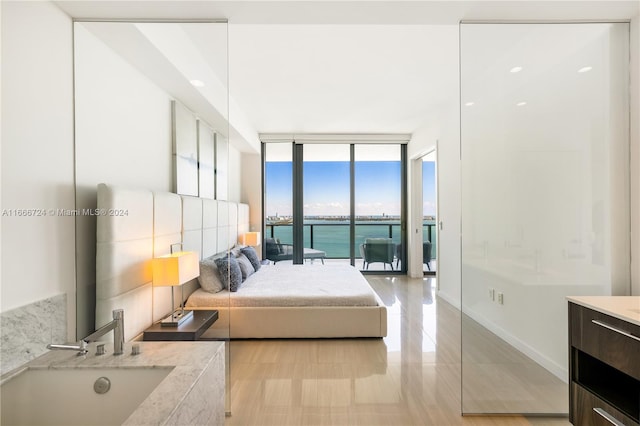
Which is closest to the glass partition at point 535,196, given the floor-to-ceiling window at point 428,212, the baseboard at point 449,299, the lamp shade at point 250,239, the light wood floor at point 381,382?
the light wood floor at point 381,382

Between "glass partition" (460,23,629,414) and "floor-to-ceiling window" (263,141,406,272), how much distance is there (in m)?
3.95

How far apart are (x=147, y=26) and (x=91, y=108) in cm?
59

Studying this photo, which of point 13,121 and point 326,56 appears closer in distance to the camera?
point 13,121

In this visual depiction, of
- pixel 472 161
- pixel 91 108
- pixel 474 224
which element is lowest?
pixel 474 224

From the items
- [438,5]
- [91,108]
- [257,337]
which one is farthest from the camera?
[257,337]

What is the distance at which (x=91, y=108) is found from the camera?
6.02ft

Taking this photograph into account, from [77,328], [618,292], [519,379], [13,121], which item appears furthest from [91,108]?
[618,292]

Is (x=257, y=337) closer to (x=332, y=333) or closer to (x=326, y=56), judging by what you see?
(x=332, y=333)

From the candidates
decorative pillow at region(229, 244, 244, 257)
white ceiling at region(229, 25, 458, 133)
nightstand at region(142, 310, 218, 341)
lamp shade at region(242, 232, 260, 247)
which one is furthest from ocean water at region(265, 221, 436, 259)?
A: nightstand at region(142, 310, 218, 341)

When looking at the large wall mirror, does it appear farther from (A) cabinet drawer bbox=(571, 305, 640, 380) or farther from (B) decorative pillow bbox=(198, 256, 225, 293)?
(A) cabinet drawer bbox=(571, 305, 640, 380)

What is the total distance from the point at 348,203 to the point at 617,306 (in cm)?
463

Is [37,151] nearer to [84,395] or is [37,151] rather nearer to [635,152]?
[84,395]

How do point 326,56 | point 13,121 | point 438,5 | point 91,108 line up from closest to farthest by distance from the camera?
point 13,121 → point 438,5 → point 91,108 → point 326,56

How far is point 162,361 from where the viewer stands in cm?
137
